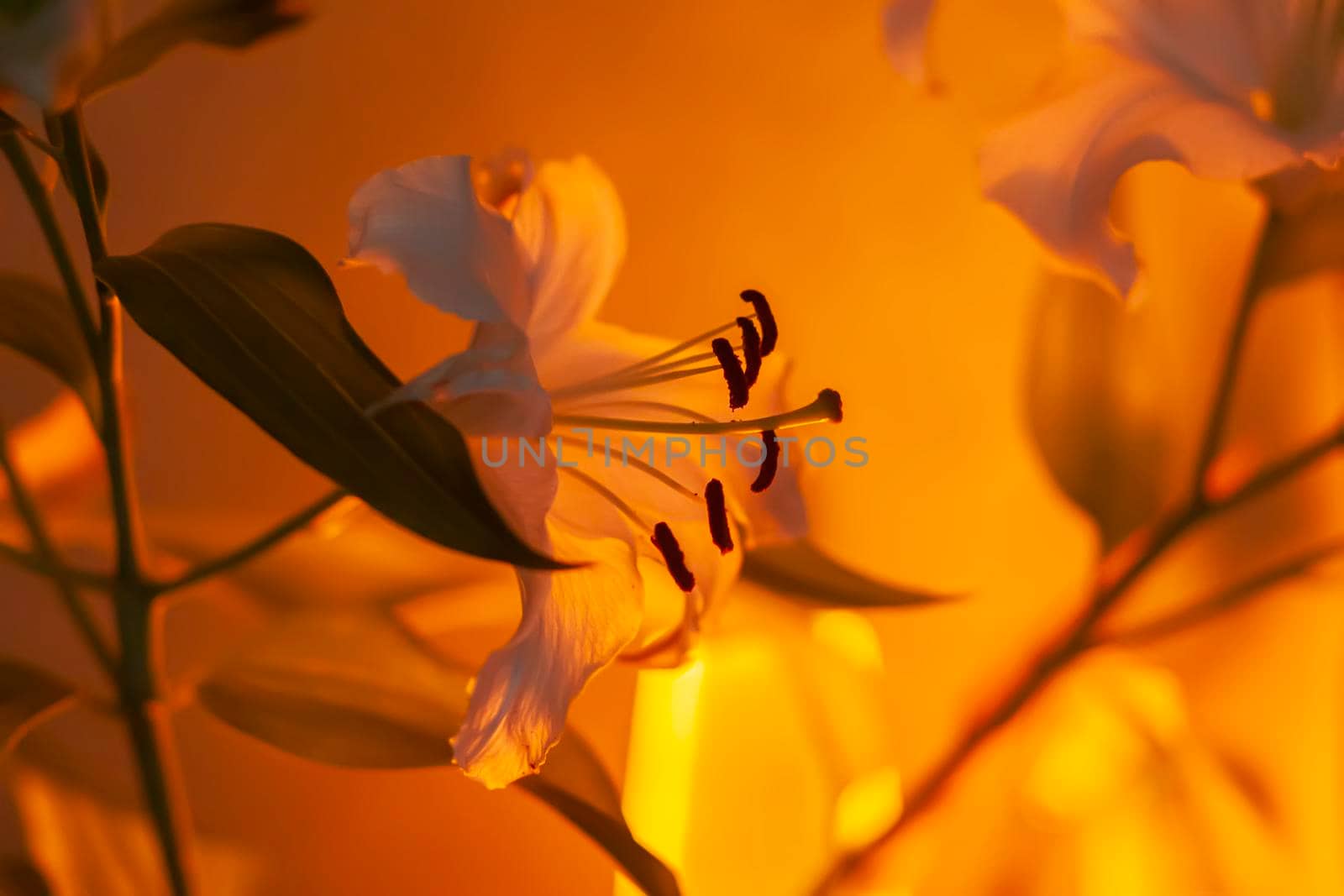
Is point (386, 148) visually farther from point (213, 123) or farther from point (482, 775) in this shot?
point (482, 775)

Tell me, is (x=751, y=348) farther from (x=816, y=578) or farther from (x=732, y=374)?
(x=816, y=578)

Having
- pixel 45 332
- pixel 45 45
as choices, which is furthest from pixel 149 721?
pixel 45 45

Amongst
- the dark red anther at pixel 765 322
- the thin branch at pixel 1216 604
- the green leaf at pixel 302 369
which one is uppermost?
the green leaf at pixel 302 369

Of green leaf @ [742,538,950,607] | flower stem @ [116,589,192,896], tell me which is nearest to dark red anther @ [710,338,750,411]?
green leaf @ [742,538,950,607]

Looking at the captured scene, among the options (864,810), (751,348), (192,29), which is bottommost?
(864,810)

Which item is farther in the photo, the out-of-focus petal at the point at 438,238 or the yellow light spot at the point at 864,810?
the yellow light spot at the point at 864,810

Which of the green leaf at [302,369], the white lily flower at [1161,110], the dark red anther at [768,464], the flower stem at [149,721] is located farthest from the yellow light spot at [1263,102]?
the flower stem at [149,721]

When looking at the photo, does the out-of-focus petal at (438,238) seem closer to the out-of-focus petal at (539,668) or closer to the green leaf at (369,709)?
the out-of-focus petal at (539,668)

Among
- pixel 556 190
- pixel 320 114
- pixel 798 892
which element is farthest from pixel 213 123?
pixel 798 892
